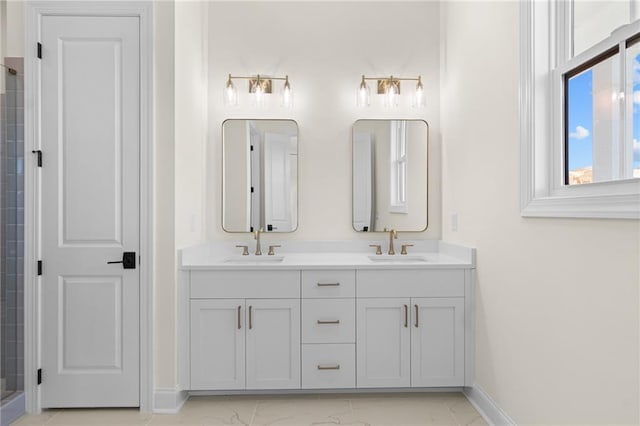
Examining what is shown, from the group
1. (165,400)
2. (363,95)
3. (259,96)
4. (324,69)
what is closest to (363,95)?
(363,95)

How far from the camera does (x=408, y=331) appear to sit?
101 inches

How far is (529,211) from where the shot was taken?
1.90 meters

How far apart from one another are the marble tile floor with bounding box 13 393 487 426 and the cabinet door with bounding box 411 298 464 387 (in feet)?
0.47

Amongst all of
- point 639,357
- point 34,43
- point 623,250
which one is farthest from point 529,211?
point 34,43

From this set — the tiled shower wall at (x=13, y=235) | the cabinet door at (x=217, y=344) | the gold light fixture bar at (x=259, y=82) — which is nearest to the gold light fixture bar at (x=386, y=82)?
the gold light fixture bar at (x=259, y=82)

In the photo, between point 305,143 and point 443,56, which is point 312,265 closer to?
point 305,143

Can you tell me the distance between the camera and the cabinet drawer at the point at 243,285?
252 cm

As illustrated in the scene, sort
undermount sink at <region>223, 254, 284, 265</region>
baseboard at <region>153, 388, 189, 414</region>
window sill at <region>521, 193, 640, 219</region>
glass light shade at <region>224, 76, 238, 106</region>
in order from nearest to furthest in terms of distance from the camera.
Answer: window sill at <region>521, 193, 640, 219</region> < baseboard at <region>153, 388, 189, 414</region> < undermount sink at <region>223, 254, 284, 265</region> < glass light shade at <region>224, 76, 238, 106</region>

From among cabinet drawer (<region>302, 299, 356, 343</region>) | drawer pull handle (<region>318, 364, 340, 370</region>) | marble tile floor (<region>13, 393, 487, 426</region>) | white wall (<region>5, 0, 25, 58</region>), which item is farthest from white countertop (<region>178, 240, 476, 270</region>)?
white wall (<region>5, 0, 25, 58</region>)

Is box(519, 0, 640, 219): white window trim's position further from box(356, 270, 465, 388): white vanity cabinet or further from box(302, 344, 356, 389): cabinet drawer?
box(302, 344, 356, 389): cabinet drawer

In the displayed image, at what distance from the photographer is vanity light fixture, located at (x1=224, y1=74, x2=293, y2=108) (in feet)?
10.1

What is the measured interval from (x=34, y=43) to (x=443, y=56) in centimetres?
259

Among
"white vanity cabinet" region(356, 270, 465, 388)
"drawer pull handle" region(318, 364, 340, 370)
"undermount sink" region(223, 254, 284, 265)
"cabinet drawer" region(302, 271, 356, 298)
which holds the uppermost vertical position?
"undermount sink" region(223, 254, 284, 265)

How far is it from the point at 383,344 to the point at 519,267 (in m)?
0.94
